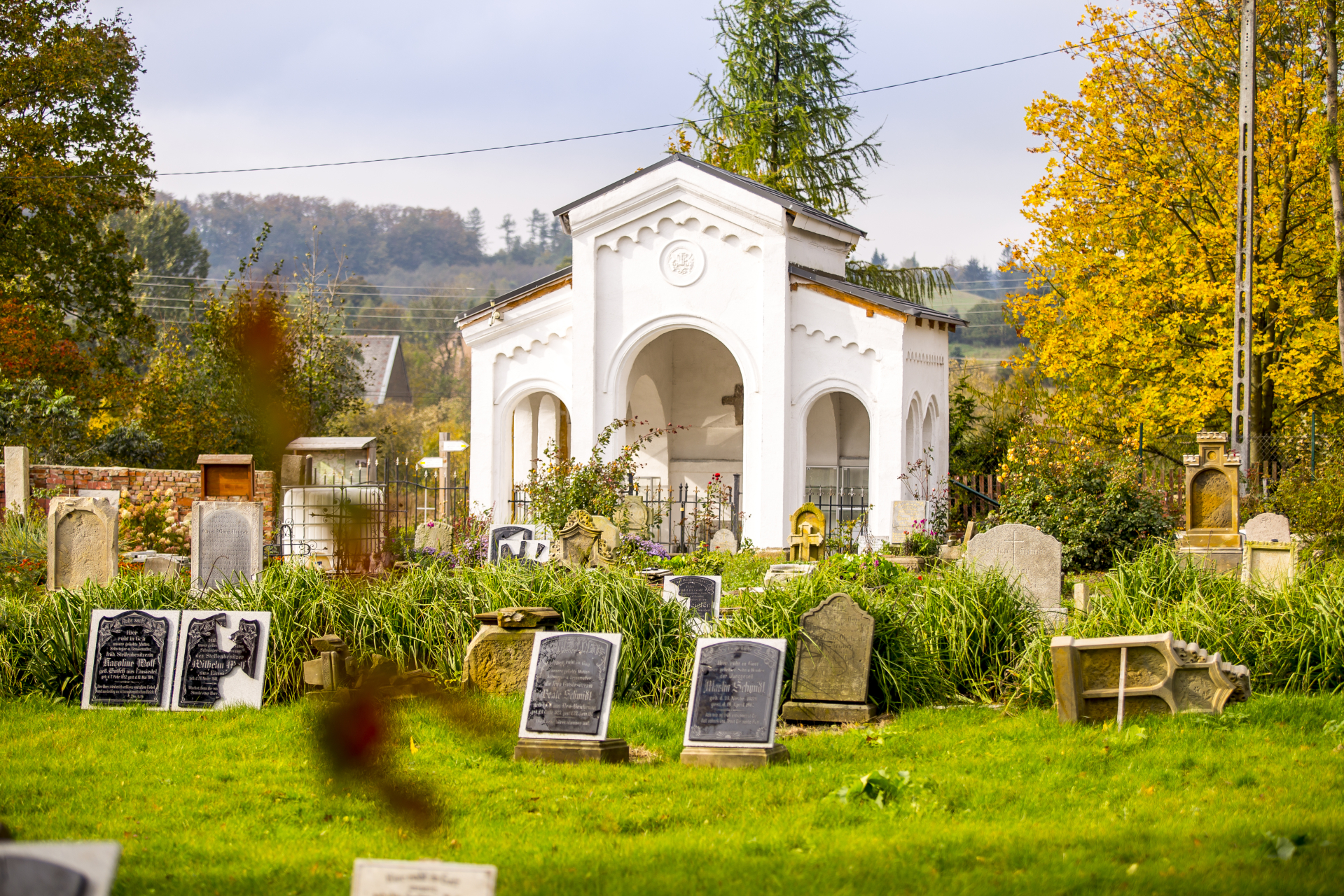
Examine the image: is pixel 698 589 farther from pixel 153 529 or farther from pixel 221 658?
pixel 153 529

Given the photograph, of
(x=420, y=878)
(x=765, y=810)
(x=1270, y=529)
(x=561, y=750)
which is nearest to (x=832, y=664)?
(x=561, y=750)

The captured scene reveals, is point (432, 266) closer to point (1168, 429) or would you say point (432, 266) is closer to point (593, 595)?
point (593, 595)

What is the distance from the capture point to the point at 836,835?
17.1ft

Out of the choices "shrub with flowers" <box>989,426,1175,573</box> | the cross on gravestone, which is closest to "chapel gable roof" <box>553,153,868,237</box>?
the cross on gravestone

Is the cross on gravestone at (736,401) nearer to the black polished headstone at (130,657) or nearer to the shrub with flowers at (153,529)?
the shrub with flowers at (153,529)

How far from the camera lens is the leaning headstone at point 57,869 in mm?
2229

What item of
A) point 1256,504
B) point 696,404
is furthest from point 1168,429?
point 696,404

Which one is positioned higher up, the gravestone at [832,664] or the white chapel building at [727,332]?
the white chapel building at [727,332]

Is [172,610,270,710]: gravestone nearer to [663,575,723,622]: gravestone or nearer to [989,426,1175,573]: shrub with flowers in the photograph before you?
[663,575,723,622]: gravestone

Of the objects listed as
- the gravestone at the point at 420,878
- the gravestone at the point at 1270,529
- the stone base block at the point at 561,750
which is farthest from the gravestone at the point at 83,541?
the gravestone at the point at 1270,529

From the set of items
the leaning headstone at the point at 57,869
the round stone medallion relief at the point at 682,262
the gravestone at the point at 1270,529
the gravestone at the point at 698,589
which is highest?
the round stone medallion relief at the point at 682,262

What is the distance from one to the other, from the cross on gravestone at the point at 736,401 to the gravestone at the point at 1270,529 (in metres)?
11.0

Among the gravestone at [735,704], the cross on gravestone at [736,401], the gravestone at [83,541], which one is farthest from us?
the cross on gravestone at [736,401]

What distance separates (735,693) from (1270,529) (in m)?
9.03
